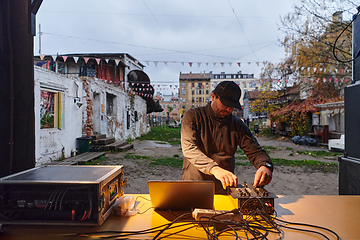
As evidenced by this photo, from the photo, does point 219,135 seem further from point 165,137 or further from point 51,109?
point 165,137

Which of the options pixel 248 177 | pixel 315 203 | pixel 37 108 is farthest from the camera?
pixel 37 108

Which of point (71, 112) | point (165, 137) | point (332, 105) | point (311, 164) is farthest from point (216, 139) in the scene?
point (165, 137)

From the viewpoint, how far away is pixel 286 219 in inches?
62.5

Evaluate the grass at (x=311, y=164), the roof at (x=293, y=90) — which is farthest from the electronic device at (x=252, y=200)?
the roof at (x=293, y=90)

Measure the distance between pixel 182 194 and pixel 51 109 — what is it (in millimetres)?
7946

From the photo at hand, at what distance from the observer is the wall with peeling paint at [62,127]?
7031mm

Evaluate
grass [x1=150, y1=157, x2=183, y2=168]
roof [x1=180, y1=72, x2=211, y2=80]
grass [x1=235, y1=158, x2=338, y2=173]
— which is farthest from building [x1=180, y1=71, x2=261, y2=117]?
grass [x1=150, y1=157, x2=183, y2=168]

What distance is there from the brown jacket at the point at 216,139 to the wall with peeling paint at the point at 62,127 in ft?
21.1

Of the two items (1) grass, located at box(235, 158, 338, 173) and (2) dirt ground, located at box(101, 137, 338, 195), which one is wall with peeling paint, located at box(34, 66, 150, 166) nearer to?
(2) dirt ground, located at box(101, 137, 338, 195)

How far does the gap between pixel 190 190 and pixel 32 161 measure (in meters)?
1.48

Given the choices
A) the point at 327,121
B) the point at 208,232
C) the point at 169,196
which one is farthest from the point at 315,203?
the point at 327,121

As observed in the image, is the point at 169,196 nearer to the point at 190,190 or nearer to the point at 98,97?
the point at 190,190

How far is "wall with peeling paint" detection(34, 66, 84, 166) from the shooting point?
23.1 ft

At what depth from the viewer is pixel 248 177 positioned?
21.1 feet
